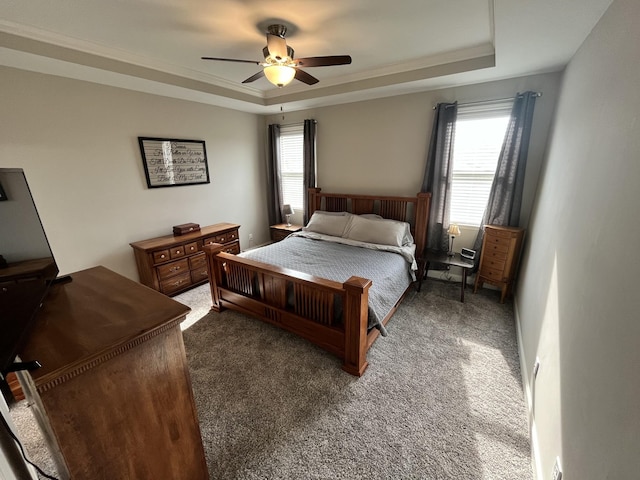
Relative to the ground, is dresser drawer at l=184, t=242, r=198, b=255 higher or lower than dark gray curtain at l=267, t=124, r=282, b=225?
lower

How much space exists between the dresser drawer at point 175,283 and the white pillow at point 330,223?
1.73 metres

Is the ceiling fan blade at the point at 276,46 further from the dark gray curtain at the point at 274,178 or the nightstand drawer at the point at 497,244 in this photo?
the nightstand drawer at the point at 497,244

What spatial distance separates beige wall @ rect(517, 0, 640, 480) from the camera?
2.59 ft

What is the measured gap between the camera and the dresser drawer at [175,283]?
3.20 m

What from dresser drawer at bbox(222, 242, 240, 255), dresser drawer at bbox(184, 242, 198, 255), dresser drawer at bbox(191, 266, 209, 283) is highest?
dresser drawer at bbox(184, 242, 198, 255)

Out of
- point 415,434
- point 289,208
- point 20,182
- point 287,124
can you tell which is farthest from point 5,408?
point 287,124

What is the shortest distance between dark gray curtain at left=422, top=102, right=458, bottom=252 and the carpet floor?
1157 millimetres

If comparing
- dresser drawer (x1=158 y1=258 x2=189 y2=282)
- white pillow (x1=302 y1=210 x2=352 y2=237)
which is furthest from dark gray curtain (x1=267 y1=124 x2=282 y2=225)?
dresser drawer (x1=158 y1=258 x2=189 y2=282)

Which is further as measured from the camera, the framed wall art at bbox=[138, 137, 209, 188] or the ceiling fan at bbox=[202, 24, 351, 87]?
the framed wall art at bbox=[138, 137, 209, 188]

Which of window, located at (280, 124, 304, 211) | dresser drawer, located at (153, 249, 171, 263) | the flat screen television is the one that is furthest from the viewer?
window, located at (280, 124, 304, 211)

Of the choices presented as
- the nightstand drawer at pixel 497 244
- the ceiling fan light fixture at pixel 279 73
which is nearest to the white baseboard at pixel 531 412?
the nightstand drawer at pixel 497 244

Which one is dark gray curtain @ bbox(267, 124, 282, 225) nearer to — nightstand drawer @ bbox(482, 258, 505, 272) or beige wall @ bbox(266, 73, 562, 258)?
beige wall @ bbox(266, 73, 562, 258)

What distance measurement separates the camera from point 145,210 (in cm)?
333

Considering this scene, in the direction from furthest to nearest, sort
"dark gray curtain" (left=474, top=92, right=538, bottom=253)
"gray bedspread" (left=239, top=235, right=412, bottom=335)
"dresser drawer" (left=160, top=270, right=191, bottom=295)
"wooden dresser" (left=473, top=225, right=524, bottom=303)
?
"dresser drawer" (left=160, top=270, right=191, bottom=295), "wooden dresser" (left=473, top=225, right=524, bottom=303), "dark gray curtain" (left=474, top=92, right=538, bottom=253), "gray bedspread" (left=239, top=235, right=412, bottom=335)
